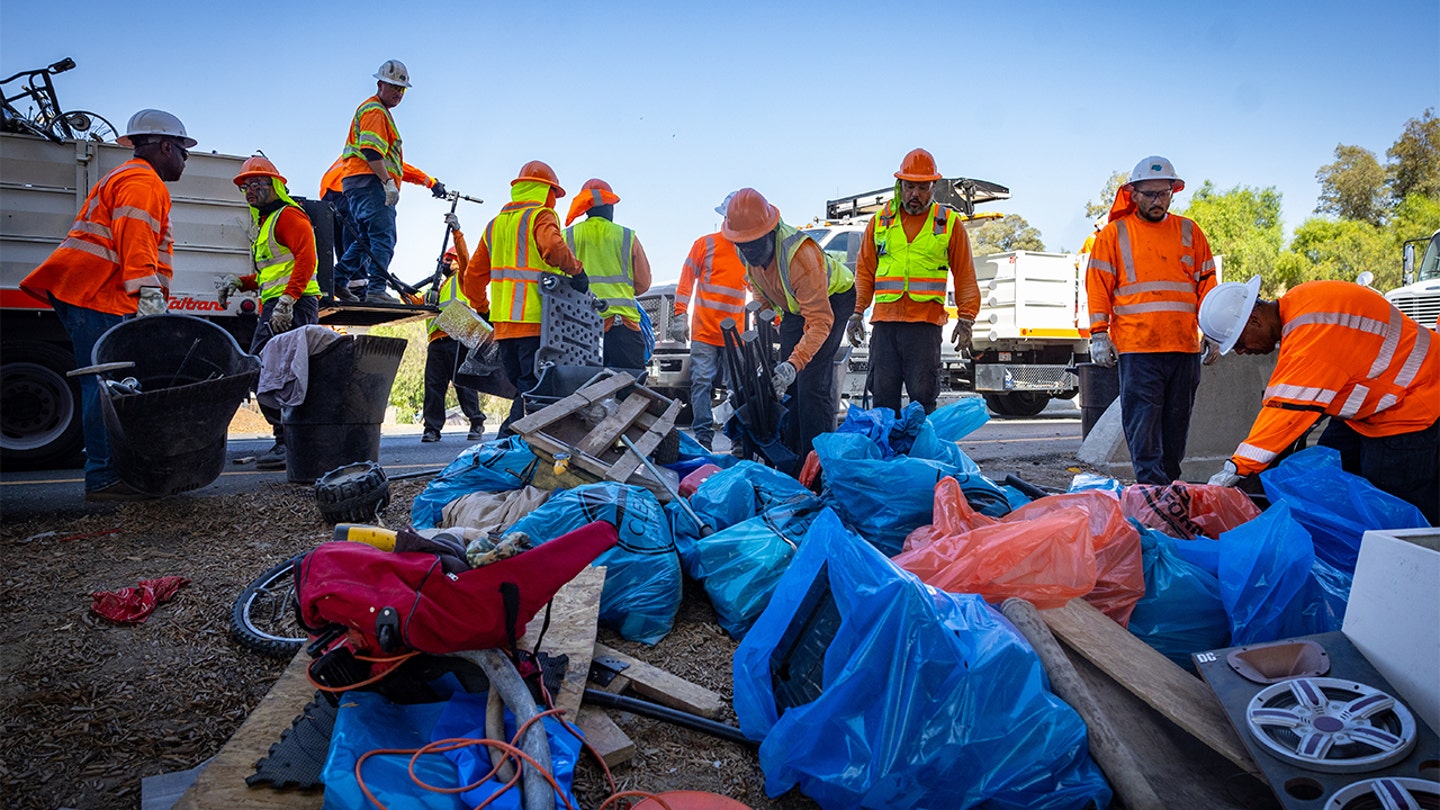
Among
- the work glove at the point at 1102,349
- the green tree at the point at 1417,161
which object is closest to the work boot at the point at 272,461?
the work glove at the point at 1102,349

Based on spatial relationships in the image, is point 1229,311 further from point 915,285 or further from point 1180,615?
point 915,285

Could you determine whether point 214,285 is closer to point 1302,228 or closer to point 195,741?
point 195,741

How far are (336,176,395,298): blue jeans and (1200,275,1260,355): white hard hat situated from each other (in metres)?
6.11

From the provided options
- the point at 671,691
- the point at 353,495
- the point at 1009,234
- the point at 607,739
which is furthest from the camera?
the point at 1009,234

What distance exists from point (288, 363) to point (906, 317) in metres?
3.58

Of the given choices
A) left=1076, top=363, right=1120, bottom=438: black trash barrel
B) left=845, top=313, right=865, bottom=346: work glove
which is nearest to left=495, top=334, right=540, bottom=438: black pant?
left=845, top=313, right=865, bottom=346: work glove

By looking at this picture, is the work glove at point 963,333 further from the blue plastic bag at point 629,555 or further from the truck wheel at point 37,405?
the truck wheel at point 37,405

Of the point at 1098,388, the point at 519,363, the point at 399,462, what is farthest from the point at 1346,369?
the point at 399,462

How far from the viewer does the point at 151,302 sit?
4520mm

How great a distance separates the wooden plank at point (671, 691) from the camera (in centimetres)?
235

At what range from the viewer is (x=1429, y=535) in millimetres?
2037

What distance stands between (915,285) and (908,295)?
0.07m

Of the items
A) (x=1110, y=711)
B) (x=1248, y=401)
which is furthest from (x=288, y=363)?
(x=1248, y=401)

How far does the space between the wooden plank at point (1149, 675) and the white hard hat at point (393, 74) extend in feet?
22.0
